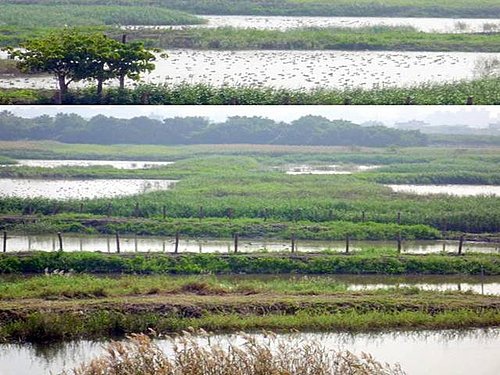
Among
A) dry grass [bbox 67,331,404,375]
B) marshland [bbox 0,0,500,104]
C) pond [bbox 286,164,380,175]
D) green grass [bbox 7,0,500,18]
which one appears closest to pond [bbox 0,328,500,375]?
dry grass [bbox 67,331,404,375]

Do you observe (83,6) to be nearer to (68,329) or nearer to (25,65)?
(25,65)

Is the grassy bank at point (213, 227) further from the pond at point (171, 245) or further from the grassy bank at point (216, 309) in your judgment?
the grassy bank at point (216, 309)

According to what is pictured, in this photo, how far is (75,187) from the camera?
36.9ft

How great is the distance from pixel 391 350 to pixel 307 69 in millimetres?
2997

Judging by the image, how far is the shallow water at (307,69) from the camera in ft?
32.2

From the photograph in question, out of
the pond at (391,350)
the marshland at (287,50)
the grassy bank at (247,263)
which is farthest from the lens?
the grassy bank at (247,263)

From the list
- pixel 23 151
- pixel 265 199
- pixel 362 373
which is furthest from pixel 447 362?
pixel 23 151

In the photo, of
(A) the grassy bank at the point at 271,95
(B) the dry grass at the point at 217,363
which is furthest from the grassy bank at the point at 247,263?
(B) the dry grass at the point at 217,363

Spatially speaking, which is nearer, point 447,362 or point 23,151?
point 447,362

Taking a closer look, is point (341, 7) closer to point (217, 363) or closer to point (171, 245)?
point (171, 245)

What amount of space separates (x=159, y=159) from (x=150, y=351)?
14.4ft

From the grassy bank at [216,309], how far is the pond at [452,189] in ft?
6.60

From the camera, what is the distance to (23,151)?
1074 cm

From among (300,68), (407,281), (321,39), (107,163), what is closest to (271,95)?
(300,68)
